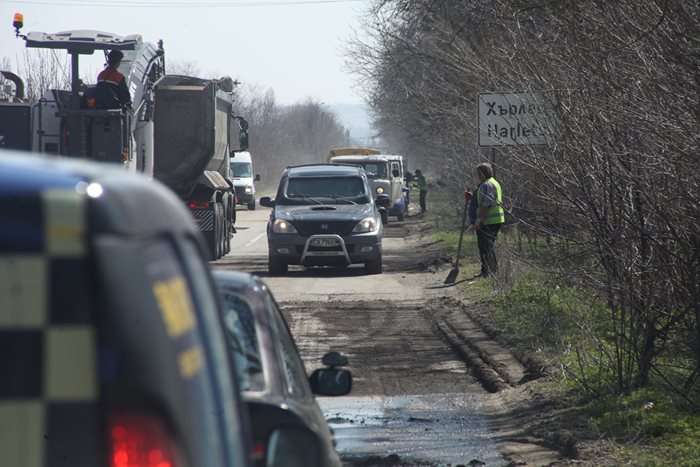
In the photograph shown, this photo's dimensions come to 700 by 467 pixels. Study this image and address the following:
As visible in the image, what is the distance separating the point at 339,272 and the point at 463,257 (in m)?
3.12

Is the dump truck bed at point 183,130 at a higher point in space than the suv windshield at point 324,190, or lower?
higher

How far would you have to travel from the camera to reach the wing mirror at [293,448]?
3166 mm

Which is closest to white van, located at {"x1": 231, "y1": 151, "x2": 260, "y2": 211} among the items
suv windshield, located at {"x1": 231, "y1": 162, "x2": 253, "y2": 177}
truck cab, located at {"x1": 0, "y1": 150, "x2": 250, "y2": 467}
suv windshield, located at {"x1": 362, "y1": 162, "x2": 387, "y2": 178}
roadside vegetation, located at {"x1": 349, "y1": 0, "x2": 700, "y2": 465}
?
suv windshield, located at {"x1": 231, "y1": 162, "x2": 253, "y2": 177}

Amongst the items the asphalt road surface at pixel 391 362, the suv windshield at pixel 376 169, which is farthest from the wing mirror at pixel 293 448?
the suv windshield at pixel 376 169

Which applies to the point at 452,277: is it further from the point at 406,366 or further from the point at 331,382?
the point at 331,382

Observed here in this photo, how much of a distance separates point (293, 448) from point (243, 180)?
45180 mm

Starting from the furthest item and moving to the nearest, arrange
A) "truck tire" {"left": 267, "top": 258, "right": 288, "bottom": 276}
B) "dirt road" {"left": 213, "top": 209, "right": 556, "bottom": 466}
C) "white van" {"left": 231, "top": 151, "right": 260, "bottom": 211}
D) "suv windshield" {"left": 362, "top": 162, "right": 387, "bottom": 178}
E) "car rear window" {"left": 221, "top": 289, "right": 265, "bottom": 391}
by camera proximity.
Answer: "white van" {"left": 231, "top": 151, "right": 260, "bottom": 211}, "suv windshield" {"left": 362, "top": 162, "right": 387, "bottom": 178}, "truck tire" {"left": 267, "top": 258, "right": 288, "bottom": 276}, "dirt road" {"left": 213, "top": 209, "right": 556, "bottom": 466}, "car rear window" {"left": 221, "top": 289, "right": 265, "bottom": 391}

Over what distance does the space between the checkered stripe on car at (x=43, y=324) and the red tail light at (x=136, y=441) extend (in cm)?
4

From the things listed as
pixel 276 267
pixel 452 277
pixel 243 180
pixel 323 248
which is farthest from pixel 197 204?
pixel 243 180

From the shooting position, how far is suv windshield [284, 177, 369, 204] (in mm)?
21500

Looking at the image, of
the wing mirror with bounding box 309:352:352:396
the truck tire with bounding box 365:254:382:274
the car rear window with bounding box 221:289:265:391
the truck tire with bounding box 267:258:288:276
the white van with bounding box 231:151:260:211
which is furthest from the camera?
the white van with bounding box 231:151:260:211

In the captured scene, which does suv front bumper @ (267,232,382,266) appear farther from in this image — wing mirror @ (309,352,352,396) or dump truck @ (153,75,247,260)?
wing mirror @ (309,352,352,396)

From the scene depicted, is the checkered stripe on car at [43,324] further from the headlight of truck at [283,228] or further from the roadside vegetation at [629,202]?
the headlight of truck at [283,228]

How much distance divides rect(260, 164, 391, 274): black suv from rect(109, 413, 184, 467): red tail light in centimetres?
1809
